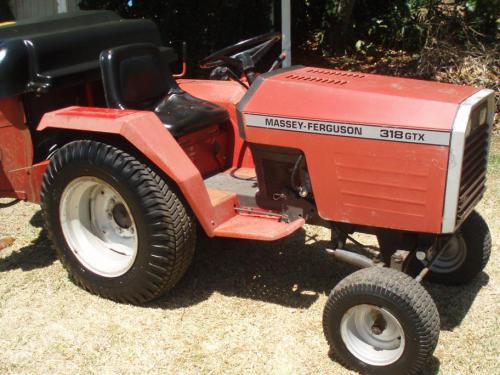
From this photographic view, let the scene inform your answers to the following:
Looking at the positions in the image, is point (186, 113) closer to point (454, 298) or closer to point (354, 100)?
point (354, 100)

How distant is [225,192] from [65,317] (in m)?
1.04

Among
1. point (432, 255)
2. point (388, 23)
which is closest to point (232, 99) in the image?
point (432, 255)

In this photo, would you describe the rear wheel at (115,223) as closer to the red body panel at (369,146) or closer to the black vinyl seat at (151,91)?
the black vinyl seat at (151,91)

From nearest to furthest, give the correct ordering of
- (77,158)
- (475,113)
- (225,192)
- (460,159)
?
(460,159)
(475,113)
(77,158)
(225,192)

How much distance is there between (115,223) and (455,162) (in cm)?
186

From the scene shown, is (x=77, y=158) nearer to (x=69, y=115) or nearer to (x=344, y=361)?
(x=69, y=115)

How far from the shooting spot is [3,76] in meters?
3.41

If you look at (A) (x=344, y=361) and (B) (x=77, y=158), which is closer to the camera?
(A) (x=344, y=361)

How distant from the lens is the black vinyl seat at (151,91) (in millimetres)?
3465

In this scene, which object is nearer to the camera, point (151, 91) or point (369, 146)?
point (369, 146)

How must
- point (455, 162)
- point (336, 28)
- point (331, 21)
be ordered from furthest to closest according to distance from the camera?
point (331, 21), point (336, 28), point (455, 162)

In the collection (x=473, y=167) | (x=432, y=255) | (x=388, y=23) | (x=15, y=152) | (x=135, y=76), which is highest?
(x=135, y=76)

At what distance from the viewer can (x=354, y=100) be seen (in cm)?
295

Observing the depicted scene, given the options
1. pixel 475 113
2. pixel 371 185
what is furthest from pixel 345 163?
pixel 475 113
